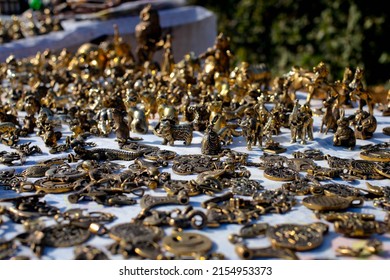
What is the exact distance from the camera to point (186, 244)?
1.66 metres

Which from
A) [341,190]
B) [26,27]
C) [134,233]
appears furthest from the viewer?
[26,27]

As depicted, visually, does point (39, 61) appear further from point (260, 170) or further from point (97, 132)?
point (260, 170)

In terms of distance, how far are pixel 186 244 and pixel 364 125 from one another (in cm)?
150

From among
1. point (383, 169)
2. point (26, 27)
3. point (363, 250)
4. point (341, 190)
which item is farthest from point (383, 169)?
point (26, 27)

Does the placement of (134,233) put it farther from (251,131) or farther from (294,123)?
(294,123)

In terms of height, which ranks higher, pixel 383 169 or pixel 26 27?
pixel 26 27

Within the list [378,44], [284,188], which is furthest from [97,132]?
[378,44]

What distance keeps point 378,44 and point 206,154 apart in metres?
4.85

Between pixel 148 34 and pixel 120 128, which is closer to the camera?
pixel 120 128

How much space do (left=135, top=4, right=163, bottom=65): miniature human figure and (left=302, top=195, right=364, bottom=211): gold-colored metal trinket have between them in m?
2.62

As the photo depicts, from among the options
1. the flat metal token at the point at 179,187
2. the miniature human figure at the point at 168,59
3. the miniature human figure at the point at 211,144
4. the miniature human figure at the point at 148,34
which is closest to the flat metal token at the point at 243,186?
the flat metal token at the point at 179,187

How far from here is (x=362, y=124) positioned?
2.80 m

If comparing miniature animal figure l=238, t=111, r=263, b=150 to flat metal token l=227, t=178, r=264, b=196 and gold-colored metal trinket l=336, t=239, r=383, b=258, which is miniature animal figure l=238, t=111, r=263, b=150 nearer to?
flat metal token l=227, t=178, r=264, b=196

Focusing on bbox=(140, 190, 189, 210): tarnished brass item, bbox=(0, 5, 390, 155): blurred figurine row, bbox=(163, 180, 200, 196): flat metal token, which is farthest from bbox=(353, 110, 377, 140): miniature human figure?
bbox=(140, 190, 189, 210): tarnished brass item
